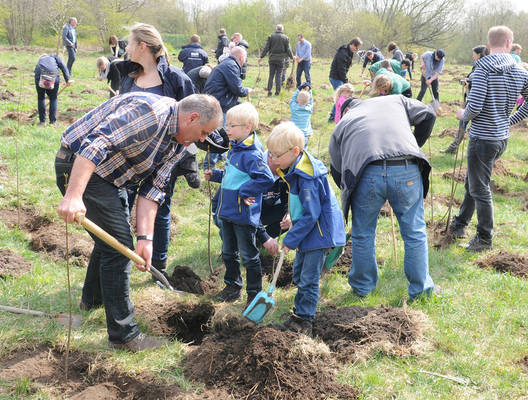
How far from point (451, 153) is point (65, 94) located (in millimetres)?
10320

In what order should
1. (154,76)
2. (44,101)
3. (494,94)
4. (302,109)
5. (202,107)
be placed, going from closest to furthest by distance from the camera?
(202,107) < (154,76) < (494,94) < (302,109) < (44,101)

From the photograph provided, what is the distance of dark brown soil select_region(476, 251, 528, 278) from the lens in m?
4.86

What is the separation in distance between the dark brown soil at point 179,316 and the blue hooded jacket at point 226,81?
13.7 ft

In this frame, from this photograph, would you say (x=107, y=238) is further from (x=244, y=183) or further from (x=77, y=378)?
(x=244, y=183)

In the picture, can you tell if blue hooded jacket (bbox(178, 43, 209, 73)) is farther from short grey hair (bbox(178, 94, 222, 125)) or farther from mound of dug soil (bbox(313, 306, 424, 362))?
mound of dug soil (bbox(313, 306, 424, 362))

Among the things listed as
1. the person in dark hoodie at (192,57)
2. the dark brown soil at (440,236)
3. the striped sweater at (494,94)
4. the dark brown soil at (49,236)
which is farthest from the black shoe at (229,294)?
the person in dark hoodie at (192,57)

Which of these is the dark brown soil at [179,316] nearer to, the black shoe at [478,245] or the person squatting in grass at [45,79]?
the black shoe at [478,245]

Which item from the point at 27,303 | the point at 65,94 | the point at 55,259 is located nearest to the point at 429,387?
the point at 27,303

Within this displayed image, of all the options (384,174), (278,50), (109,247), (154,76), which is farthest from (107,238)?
(278,50)

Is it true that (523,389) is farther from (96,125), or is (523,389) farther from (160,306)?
(96,125)

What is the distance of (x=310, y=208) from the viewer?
3.42m

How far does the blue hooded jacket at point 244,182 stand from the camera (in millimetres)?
3820

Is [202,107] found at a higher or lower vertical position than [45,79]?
higher

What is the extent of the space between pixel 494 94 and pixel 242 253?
3.44 m
